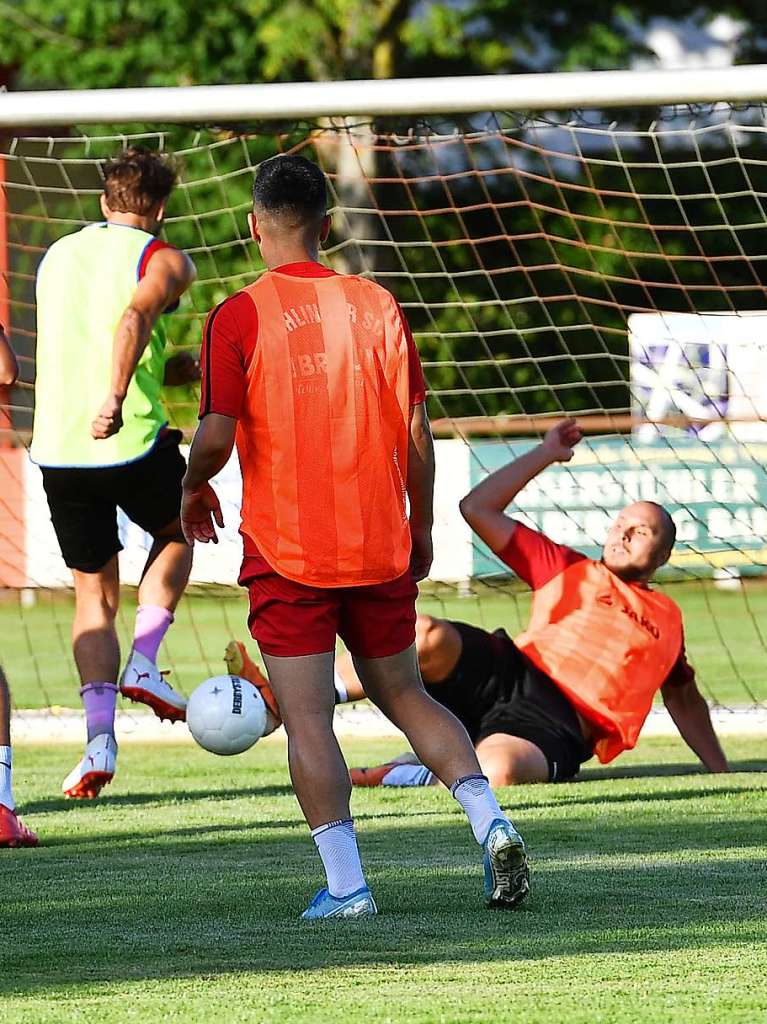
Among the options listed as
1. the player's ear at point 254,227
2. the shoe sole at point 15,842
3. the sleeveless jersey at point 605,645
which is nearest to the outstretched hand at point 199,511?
the player's ear at point 254,227

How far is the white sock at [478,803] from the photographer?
3.80 m

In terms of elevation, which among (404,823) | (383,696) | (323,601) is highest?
(323,601)

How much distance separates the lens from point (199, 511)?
3.91m

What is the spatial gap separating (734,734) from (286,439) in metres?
4.09

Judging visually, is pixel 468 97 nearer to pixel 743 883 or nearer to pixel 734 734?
pixel 734 734

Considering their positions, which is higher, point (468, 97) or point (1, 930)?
point (468, 97)

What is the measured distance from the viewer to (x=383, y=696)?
3963mm

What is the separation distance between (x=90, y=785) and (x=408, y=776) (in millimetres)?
1119

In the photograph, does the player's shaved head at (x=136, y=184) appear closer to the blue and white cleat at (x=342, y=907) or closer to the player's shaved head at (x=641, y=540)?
the player's shaved head at (x=641, y=540)

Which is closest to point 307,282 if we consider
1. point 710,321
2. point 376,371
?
point 376,371

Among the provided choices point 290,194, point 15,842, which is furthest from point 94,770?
point 290,194

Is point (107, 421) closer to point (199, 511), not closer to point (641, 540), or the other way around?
point (199, 511)

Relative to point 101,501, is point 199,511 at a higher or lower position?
higher

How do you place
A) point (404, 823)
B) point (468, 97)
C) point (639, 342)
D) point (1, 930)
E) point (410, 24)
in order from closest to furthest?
1. point (1, 930)
2. point (404, 823)
3. point (468, 97)
4. point (639, 342)
5. point (410, 24)
